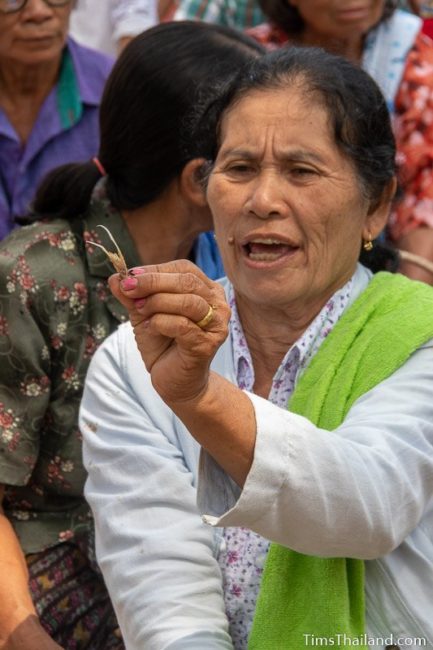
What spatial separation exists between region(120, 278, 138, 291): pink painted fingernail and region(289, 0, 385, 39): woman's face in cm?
246

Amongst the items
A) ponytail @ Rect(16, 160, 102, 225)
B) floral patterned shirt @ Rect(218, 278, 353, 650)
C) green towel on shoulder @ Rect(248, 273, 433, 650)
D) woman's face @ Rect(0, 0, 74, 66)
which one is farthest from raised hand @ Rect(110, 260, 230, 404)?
woman's face @ Rect(0, 0, 74, 66)

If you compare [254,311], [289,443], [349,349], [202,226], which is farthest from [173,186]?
[289,443]

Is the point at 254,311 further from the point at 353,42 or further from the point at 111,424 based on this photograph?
the point at 353,42

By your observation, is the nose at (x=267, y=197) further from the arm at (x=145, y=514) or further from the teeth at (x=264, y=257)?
the arm at (x=145, y=514)

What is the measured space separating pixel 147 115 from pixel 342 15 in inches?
43.6

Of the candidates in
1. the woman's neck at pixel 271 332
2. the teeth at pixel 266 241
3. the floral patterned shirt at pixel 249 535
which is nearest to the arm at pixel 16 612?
the floral patterned shirt at pixel 249 535

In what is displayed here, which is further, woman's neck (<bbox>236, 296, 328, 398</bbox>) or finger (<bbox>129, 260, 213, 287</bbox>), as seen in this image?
woman's neck (<bbox>236, 296, 328, 398</bbox>)

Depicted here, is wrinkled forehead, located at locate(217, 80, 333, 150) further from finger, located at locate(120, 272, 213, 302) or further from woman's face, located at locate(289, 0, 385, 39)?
woman's face, located at locate(289, 0, 385, 39)

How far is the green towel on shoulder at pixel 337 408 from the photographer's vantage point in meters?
2.26

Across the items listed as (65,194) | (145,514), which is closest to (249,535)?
(145,514)

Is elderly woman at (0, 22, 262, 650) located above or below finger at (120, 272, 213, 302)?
below

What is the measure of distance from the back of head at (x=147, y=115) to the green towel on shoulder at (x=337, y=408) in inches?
37.8

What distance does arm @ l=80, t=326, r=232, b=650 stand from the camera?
7.88 ft

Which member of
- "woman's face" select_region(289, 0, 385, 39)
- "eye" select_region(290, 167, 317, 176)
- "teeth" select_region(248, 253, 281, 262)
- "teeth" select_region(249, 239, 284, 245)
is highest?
"eye" select_region(290, 167, 317, 176)
